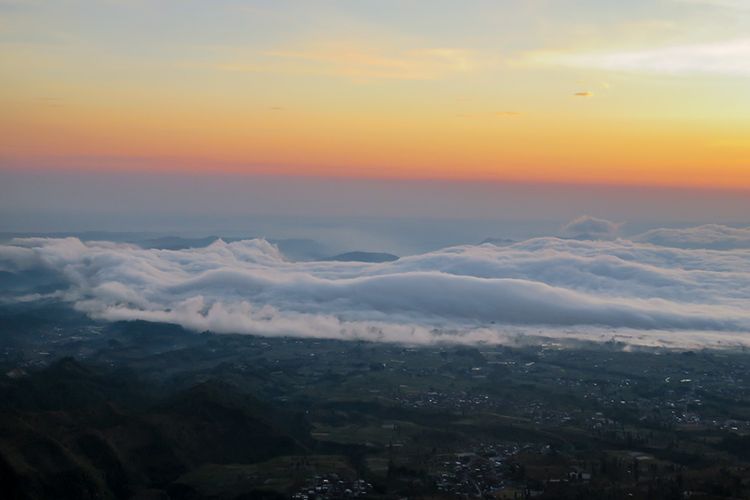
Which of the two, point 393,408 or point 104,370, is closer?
point 393,408

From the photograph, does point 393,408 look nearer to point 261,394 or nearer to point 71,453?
point 261,394

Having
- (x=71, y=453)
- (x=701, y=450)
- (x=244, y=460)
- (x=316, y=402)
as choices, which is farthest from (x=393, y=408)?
(x=71, y=453)

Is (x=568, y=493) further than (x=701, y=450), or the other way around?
(x=701, y=450)

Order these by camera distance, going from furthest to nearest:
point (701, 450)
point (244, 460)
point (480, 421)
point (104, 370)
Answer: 1. point (104, 370)
2. point (480, 421)
3. point (701, 450)
4. point (244, 460)

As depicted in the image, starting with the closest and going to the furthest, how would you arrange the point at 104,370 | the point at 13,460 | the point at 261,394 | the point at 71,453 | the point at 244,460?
the point at 13,460 < the point at 71,453 < the point at 244,460 < the point at 261,394 < the point at 104,370

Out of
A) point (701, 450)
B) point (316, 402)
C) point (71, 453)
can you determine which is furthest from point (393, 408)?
point (71, 453)

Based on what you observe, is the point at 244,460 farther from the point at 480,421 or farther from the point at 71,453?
the point at 480,421

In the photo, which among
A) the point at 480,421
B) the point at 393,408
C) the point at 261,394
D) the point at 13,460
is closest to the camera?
the point at 13,460

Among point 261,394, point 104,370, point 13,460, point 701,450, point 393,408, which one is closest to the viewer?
point 13,460
